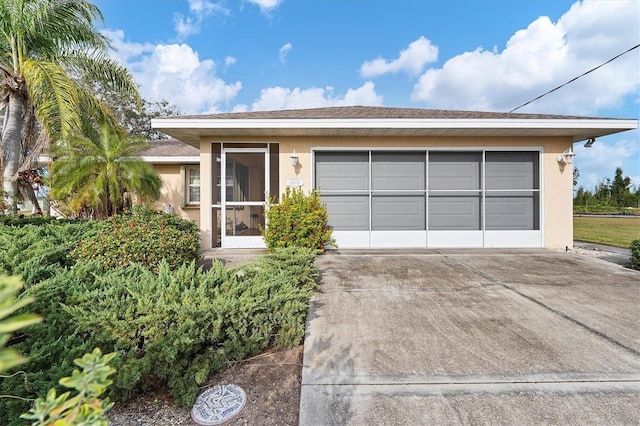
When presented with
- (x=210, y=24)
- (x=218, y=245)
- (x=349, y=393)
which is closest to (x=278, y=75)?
(x=210, y=24)

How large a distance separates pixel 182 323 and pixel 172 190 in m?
9.10

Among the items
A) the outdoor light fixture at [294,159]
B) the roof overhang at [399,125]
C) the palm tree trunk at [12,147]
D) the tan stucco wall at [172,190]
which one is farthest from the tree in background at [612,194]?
the palm tree trunk at [12,147]

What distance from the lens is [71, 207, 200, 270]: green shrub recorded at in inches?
167

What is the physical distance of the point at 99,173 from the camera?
733 cm

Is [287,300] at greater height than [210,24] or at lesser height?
lesser

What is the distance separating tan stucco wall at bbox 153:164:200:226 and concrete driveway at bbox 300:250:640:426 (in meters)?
7.27

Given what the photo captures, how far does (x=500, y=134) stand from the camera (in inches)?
291

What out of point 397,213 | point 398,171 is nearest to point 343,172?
point 398,171

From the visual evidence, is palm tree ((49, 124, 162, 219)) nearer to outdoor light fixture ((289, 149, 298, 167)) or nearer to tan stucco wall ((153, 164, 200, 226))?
tan stucco wall ((153, 164, 200, 226))

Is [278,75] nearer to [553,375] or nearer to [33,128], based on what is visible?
[33,128]

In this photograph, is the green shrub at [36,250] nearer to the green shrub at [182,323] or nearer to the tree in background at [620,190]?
the green shrub at [182,323]

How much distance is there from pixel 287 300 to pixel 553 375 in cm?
235

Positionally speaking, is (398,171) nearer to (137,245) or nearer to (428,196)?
(428,196)

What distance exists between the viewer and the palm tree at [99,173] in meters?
7.13
